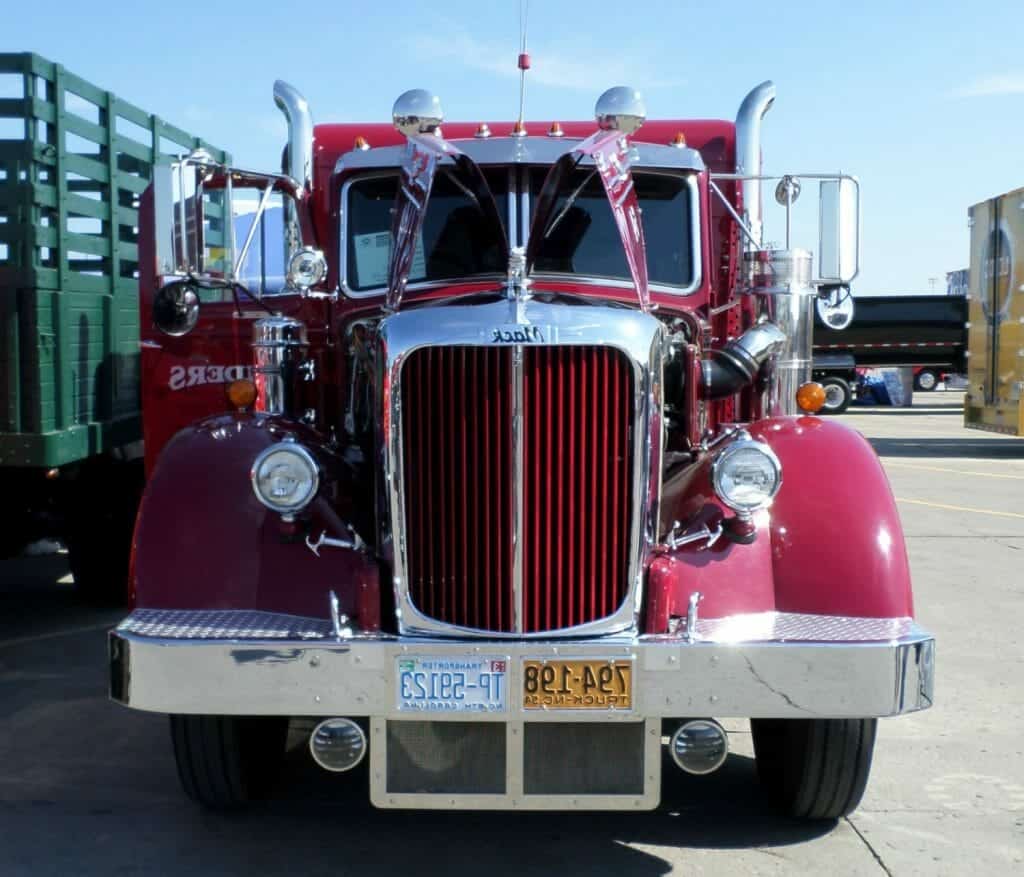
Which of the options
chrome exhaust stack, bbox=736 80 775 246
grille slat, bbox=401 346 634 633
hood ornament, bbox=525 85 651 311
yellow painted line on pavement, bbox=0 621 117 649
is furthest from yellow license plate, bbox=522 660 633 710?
yellow painted line on pavement, bbox=0 621 117 649

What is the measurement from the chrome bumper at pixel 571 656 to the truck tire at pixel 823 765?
340 millimetres

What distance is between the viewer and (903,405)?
3172cm

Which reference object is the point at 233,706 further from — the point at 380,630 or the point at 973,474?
the point at 973,474

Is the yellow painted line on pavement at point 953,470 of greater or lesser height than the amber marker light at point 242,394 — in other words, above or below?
below

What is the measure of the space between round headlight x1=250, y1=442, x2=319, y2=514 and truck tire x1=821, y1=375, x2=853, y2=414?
25703 millimetres

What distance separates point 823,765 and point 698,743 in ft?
1.67

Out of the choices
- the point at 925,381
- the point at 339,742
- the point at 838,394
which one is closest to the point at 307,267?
the point at 339,742

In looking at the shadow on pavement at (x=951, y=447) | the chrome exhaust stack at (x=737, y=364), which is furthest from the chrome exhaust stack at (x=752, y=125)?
the shadow on pavement at (x=951, y=447)

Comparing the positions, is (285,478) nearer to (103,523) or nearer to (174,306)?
(174,306)

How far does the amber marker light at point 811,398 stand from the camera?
4.75 meters

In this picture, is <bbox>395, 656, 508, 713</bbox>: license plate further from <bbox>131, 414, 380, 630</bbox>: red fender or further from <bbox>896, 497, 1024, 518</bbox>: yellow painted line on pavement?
<bbox>896, 497, 1024, 518</bbox>: yellow painted line on pavement

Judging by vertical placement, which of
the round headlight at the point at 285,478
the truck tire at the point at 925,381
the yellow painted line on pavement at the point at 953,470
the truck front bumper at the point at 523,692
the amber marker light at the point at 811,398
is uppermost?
the amber marker light at the point at 811,398

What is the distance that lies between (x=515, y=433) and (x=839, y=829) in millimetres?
1726

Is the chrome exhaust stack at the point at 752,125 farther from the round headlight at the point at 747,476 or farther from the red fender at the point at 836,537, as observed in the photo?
the round headlight at the point at 747,476
